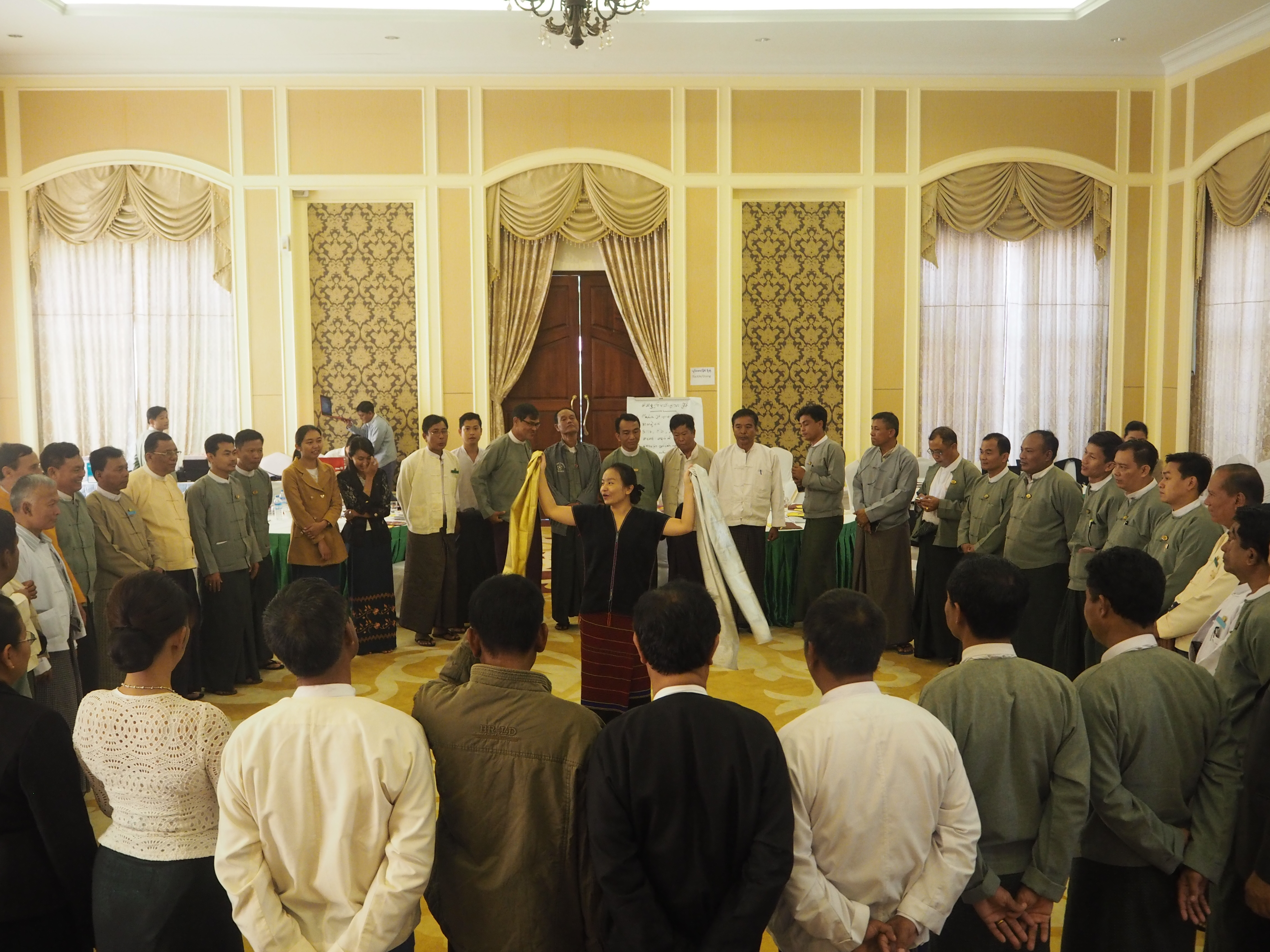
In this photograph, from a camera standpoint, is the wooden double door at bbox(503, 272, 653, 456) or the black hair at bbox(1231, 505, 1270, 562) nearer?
the black hair at bbox(1231, 505, 1270, 562)

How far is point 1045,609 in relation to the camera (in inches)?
213

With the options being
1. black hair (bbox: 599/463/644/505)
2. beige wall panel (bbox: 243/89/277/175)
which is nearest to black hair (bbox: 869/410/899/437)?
black hair (bbox: 599/463/644/505)

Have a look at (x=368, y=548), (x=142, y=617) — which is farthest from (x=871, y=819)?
(x=368, y=548)

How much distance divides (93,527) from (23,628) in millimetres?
2598

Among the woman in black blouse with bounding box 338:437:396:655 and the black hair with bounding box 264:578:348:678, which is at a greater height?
the black hair with bounding box 264:578:348:678

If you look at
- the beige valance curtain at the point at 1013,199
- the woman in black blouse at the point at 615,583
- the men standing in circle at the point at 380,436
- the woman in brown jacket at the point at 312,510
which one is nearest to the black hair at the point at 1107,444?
the woman in black blouse at the point at 615,583

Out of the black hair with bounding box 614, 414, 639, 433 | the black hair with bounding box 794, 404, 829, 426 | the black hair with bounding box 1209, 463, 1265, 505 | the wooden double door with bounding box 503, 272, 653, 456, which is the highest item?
the wooden double door with bounding box 503, 272, 653, 456

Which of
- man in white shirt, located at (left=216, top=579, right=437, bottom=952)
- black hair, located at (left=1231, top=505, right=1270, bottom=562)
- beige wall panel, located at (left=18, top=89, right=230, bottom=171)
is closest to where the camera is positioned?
man in white shirt, located at (left=216, top=579, right=437, bottom=952)

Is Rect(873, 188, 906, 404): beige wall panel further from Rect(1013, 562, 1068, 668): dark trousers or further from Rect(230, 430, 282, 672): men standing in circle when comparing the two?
Rect(230, 430, 282, 672): men standing in circle

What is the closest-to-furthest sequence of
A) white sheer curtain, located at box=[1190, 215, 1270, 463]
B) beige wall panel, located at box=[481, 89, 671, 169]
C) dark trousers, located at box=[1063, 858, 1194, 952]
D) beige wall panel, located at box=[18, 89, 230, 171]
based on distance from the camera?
dark trousers, located at box=[1063, 858, 1194, 952]
white sheer curtain, located at box=[1190, 215, 1270, 463]
beige wall panel, located at box=[18, 89, 230, 171]
beige wall panel, located at box=[481, 89, 671, 169]

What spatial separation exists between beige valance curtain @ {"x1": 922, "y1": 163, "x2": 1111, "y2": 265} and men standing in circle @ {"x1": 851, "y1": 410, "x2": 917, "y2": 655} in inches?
145

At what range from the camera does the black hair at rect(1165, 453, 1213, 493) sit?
165 inches

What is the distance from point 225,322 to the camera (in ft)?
30.5

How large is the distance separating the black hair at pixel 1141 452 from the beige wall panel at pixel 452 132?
6394 mm
